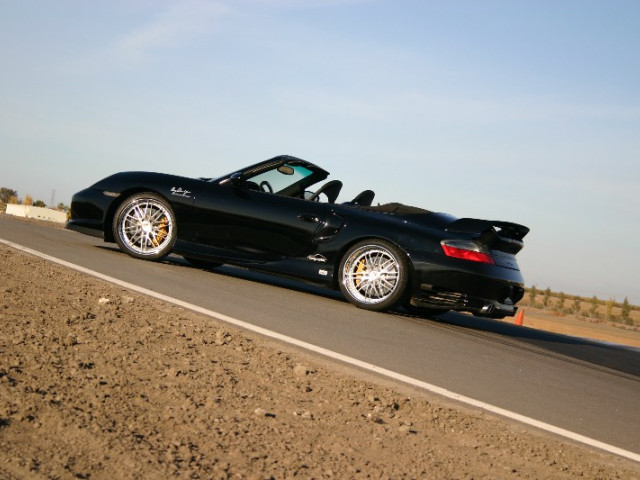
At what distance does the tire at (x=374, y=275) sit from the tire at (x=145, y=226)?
2251 mm

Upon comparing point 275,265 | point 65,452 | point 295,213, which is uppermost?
point 295,213

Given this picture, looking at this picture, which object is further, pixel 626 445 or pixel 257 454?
pixel 626 445

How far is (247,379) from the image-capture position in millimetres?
4625

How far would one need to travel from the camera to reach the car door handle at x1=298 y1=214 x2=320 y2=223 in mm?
8859

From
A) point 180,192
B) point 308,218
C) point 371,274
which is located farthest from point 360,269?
point 180,192

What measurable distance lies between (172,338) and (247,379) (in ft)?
3.00

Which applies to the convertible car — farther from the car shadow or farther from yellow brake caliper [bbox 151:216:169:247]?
the car shadow

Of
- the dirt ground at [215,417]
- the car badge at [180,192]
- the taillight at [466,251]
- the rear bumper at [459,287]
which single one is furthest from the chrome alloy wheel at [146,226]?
the dirt ground at [215,417]

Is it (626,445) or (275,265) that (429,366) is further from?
(275,265)

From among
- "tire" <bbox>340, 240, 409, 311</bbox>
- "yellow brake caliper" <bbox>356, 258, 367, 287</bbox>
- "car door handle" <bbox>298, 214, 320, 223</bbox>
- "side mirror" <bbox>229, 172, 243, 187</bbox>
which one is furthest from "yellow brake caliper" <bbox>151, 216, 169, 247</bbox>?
"yellow brake caliper" <bbox>356, 258, 367, 287</bbox>

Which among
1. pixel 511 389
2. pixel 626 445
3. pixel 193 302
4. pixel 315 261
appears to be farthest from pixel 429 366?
pixel 315 261

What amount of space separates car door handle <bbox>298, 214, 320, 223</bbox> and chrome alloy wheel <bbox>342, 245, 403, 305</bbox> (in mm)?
599

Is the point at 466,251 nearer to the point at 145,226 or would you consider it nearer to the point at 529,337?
the point at 529,337

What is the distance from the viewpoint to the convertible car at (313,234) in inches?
323
